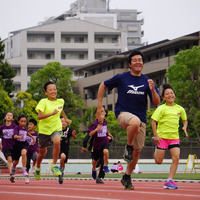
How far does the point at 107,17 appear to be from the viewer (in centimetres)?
11375

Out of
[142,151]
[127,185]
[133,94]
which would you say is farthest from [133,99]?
[142,151]

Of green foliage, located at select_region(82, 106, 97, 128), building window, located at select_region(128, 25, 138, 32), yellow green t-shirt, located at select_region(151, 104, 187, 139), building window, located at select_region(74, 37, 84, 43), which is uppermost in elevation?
building window, located at select_region(128, 25, 138, 32)

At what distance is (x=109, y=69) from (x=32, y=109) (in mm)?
23076

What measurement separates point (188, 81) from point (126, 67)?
2881 cm

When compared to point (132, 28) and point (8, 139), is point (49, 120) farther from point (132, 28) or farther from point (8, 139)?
point (132, 28)

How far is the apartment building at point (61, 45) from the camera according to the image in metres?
99.8

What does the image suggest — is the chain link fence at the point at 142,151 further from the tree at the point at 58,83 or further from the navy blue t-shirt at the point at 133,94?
the navy blue t-shirt at the point at 133,94

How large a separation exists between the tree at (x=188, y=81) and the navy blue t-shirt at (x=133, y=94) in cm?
3916

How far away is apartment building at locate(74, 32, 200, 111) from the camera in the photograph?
65.4 meters

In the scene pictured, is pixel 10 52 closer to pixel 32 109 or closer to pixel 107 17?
pixel 107 17

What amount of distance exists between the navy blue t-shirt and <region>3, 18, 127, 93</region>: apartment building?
89838mm

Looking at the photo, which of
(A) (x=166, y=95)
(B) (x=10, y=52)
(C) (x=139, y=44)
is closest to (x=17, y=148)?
(A) (x=166, y=95)

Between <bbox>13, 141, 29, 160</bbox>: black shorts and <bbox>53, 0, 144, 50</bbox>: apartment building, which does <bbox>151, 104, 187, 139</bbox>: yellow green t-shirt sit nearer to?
<bbox>13, 141, 29, 160</bbox>: black shorts

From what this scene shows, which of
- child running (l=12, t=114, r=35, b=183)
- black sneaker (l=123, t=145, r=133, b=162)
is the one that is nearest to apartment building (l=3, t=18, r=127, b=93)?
child running (l=12, t=114, r=35, b=183)
